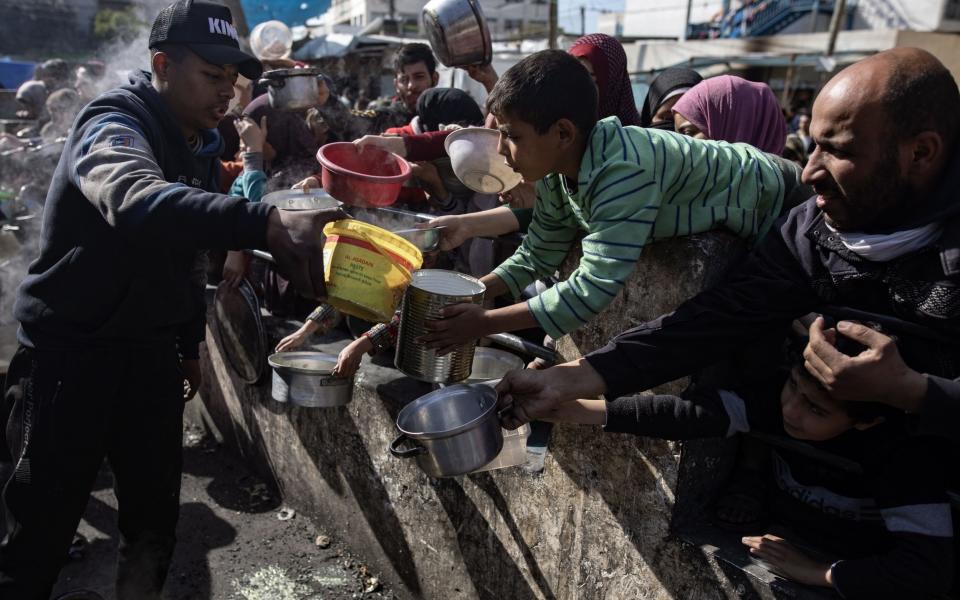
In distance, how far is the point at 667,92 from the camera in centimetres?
396

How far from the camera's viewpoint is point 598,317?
7.40 feet

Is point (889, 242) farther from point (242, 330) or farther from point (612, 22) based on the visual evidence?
point (612, 22)

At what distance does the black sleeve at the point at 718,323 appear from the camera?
1.73 meters

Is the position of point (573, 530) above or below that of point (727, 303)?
below

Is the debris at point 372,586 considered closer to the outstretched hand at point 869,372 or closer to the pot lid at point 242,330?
the pot lid at point 242,330

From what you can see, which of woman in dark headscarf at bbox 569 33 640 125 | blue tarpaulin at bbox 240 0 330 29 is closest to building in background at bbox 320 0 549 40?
blue tarpaulin at bbox 240 0 330 29

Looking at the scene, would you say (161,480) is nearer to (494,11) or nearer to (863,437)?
(863,437)

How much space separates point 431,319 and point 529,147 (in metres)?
0.62

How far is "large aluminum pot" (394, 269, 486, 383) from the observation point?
214 centimetres

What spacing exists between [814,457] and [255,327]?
295cm

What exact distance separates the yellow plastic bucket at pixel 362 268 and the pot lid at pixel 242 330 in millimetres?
1710

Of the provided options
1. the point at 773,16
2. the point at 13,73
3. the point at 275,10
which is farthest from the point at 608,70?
the point at 773,16

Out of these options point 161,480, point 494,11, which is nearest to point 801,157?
point 161,480

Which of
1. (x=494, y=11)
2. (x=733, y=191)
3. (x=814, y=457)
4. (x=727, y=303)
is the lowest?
(x=494, y=11)
